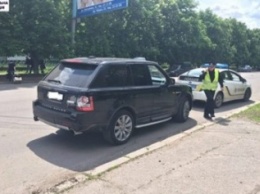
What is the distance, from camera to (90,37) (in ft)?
85.4

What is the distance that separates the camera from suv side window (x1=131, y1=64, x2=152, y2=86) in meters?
6.51

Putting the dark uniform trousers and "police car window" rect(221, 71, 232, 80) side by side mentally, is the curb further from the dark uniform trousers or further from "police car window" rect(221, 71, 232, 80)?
"police car window" rect(221, 71, 232, 80)

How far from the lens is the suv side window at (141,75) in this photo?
651 centimetres

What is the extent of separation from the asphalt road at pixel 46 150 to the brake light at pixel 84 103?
0.81 metres

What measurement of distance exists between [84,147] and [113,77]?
1.43 m

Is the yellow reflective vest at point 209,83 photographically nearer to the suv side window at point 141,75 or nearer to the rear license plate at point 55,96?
the suv side window at point 141,75

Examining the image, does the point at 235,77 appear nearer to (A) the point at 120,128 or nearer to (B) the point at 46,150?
(A) the point at 120,128

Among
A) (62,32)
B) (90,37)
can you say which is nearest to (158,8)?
(90,37)

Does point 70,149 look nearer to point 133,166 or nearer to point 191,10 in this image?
point 133,166

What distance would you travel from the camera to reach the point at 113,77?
19.7 ft

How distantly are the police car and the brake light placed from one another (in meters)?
5.49

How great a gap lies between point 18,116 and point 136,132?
3.29 metres

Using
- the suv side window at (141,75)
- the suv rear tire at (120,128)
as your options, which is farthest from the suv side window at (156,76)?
the suv rear tire at (120,128)

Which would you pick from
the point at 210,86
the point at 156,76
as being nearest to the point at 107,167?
the point at 156,76
